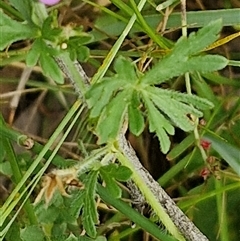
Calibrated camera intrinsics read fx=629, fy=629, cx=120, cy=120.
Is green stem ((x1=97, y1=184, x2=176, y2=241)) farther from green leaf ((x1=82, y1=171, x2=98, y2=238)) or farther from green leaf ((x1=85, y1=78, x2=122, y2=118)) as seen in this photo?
green leaf ((x1=85, y1=78, x2=122, y2=118))

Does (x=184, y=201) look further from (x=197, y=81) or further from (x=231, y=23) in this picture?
(x=231, y=23)

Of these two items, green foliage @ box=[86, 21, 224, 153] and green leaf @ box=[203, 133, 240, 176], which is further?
green leaf @ box=[203, 133, 240, 176]

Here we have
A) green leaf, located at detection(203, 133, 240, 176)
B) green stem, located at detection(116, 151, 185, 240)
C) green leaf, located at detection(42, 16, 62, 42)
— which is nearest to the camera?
green leaf, located at detection(42, 16, 62, 42)

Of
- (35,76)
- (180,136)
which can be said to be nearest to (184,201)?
(180,136)

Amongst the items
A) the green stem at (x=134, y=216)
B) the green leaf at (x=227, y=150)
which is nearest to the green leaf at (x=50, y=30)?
the green stem at (x=134, y=216)

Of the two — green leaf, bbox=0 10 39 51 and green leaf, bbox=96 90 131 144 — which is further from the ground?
green leaf, bbox=0 10 39 51

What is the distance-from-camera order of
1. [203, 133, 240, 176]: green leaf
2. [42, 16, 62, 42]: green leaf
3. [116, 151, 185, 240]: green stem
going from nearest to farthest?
[42, 16, 62, 42]: green leaf
[116, 151, 185, 240]: green stem
[203, 133, 240, 176]: green leaf

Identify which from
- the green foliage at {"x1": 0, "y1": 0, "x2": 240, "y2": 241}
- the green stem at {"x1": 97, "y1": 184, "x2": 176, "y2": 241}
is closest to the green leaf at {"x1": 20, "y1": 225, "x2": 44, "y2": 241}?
the green foliage at {"x1": 0, "y1": 0, "x2": 240, "y2": 241}
